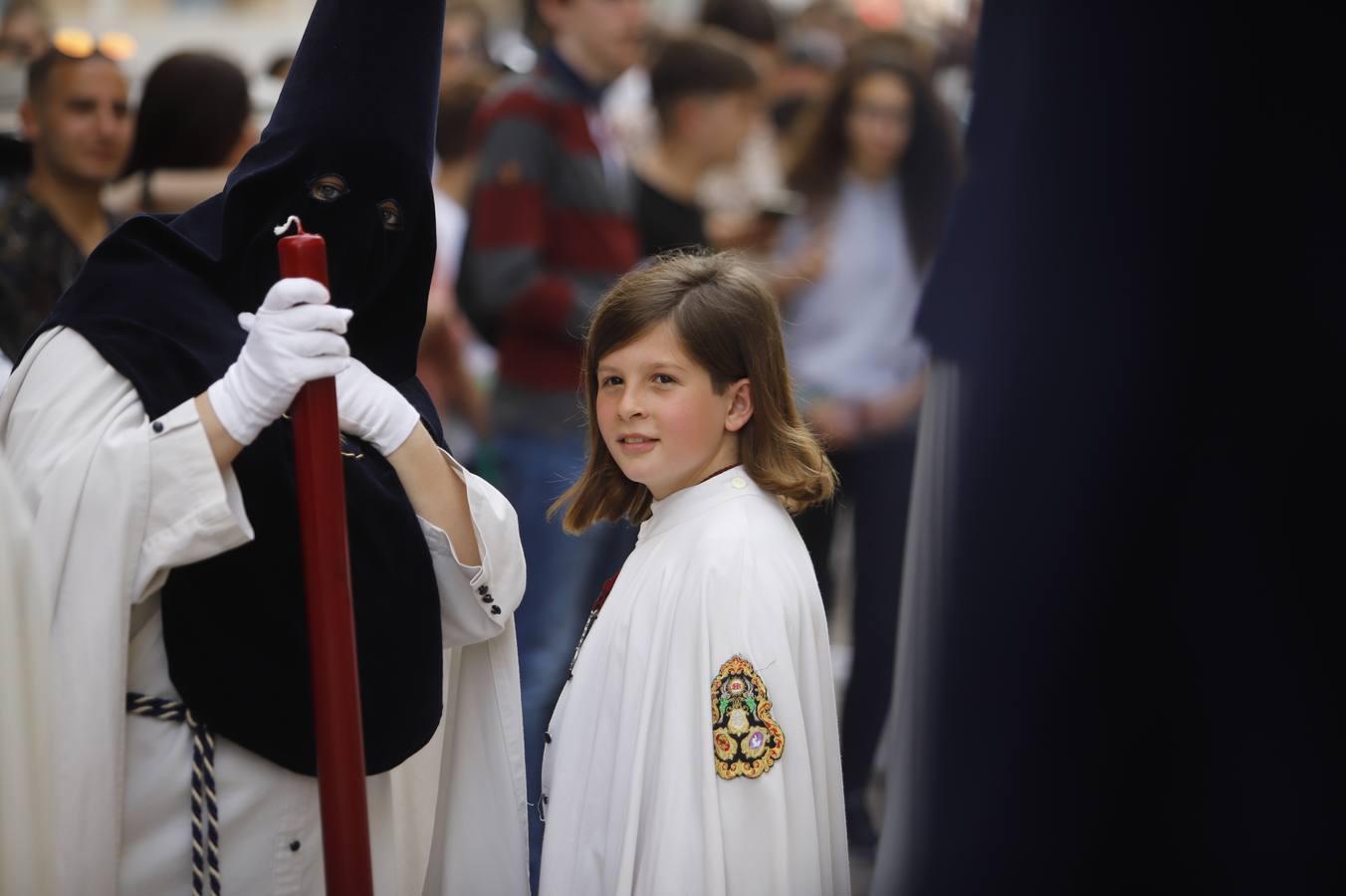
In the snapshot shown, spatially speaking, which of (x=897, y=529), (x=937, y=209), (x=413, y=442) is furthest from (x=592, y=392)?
(x=937, y=209)

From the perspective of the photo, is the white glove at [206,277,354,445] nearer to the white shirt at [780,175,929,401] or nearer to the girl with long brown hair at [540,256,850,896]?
→ the girl with long brown hair at [540,256,850,896]

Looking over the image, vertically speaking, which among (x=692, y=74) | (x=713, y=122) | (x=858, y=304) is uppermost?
(x=692, y=74)

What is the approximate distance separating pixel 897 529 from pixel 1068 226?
141 inches

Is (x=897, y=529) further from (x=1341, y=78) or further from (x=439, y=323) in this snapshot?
(x=1341, y=78)

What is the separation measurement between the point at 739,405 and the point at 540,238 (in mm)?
2083

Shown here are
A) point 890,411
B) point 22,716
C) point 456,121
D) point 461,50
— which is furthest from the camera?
point 461,50

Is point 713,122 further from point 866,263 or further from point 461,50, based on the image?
point 461,50

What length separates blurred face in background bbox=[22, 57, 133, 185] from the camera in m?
4.72

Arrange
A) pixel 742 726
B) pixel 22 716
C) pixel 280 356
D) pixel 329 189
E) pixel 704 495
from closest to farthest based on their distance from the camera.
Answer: pixel 22 716, pixel 280 356, pixel 742 726, pixel 329 189, pixel 704 495

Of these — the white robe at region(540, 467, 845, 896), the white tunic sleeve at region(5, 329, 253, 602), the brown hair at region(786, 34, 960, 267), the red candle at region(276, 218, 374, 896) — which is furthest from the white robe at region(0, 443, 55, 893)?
the brown hair at region(786, 34, 960, 267)

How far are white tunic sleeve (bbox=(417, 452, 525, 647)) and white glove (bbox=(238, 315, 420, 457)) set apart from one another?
13 cm

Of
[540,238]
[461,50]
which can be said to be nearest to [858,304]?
[540,238]

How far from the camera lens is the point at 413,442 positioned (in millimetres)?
2545

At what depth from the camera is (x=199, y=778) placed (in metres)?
2.35
